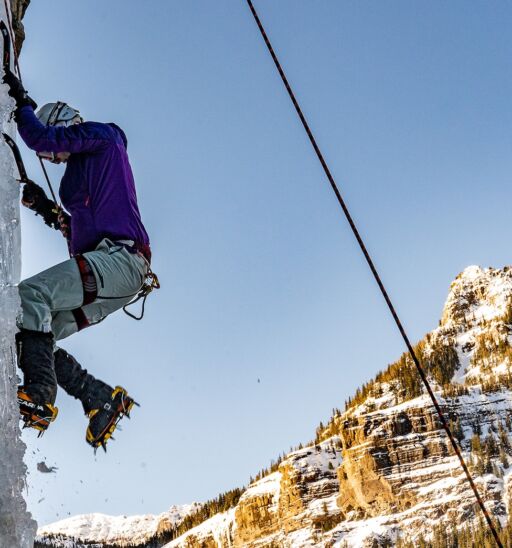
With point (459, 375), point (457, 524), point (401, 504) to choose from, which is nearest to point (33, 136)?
point (457, 524)

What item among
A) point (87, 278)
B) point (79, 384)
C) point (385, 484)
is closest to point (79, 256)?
point (87, 278)

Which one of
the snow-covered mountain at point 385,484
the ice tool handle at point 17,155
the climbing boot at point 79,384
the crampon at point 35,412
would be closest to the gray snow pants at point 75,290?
the climbing boot at point 79,384

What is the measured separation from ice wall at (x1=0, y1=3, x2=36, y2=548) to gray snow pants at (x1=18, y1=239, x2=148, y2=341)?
1.22ft

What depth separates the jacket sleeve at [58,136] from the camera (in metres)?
3.66

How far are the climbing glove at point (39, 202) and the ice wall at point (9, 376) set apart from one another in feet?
3.65

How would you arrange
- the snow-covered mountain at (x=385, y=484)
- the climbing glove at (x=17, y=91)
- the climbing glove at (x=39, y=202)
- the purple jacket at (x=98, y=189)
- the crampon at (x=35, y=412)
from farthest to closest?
the snow-covered mountain at (x=385, y=484)
the climbing glove at (x=39, y=202)
the purple jacket at (x=98, y=189)
the climbing glove at (x=17, y=91)
the crampon at (x=35, y=412)

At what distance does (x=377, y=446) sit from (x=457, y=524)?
23.3 metres

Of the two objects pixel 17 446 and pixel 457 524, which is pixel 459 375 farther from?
pixel 17 446

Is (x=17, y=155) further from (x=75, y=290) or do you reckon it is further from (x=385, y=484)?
(x=385, y=484)

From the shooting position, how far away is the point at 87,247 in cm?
394

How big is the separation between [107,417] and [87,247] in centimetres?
86

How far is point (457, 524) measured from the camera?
12400cm

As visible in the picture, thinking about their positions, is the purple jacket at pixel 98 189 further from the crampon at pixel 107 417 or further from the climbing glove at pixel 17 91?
the crampon at pixel 107 417

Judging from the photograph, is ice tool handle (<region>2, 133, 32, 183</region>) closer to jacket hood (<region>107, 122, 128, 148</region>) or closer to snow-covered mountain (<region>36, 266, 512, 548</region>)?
jacket hood (<region>107, 122, 128, 148</region>)
